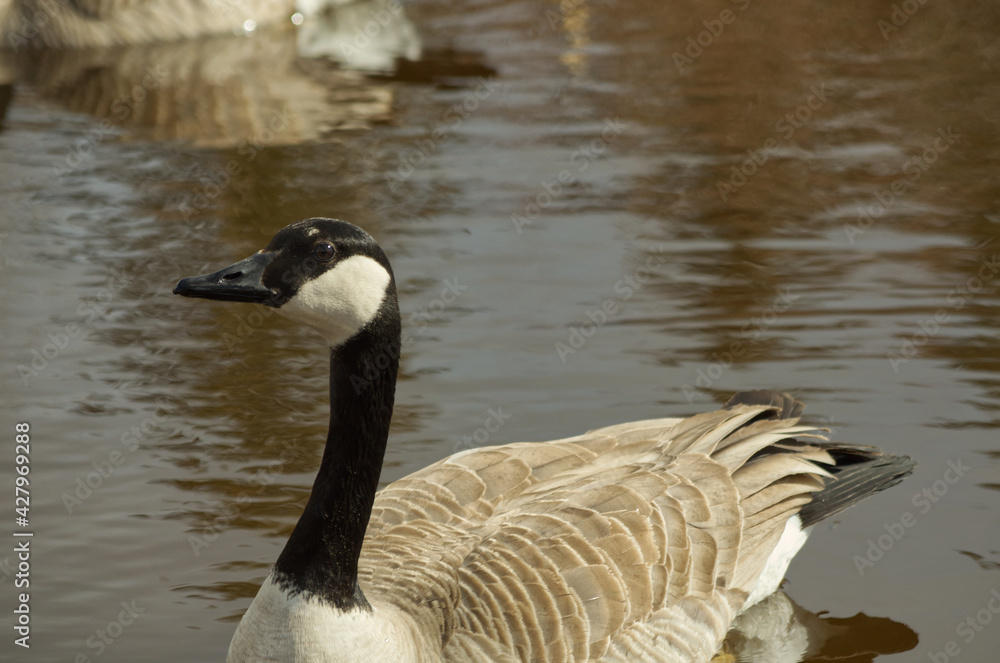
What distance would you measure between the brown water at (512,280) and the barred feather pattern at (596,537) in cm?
75

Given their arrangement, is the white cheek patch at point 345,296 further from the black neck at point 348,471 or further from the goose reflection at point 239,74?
the goose reflection at point 239,74

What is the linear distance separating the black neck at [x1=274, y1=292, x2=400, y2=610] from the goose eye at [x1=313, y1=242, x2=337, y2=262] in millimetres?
253

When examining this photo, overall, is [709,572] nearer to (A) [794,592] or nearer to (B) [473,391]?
(A) [794,592]

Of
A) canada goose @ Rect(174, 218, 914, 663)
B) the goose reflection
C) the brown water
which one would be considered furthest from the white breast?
the goose reflection

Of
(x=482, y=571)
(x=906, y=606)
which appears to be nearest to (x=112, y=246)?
(x=482, y=571)

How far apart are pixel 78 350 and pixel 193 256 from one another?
135cm

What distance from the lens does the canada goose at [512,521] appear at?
13.5 ft

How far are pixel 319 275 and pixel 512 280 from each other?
451 cm

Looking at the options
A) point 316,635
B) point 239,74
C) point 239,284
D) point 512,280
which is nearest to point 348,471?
point 316,635

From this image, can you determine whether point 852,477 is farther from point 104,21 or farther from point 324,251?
point 104,21

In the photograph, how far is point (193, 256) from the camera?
880 centimetres

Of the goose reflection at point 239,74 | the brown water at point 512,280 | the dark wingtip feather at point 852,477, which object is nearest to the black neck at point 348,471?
the brown water at point 512,280

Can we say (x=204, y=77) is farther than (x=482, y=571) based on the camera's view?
Yes

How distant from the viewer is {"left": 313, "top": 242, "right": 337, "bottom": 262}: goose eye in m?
4.02
